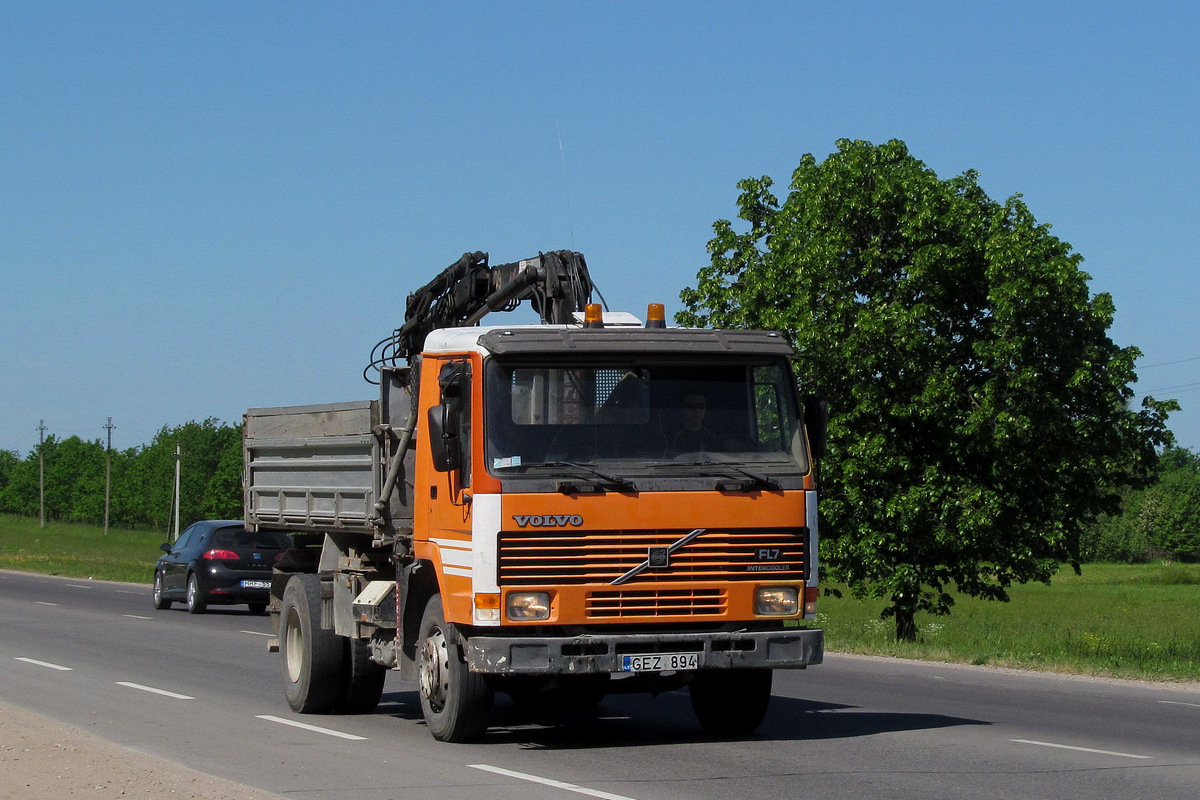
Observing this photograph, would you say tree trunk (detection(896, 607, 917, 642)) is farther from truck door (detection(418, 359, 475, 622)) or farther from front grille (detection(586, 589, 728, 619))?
truck door (detection(418, 359, 475, 622))

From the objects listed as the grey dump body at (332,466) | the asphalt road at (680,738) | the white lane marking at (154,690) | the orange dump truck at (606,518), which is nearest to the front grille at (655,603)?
the orange dump truck at (606,518)

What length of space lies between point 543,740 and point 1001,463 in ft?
68.0

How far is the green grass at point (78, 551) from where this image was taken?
4875 cm

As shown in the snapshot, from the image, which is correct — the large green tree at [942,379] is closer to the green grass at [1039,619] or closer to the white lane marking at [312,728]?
the green grass at [1039,619]

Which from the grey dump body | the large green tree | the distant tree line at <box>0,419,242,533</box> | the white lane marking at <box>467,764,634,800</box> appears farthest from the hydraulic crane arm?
the distant tree line at <box>0,419,242,533</box>

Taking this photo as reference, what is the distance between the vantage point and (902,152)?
32094mm

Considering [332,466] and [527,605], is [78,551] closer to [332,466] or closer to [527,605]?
[332,466]

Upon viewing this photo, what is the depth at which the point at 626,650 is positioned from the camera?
930cm

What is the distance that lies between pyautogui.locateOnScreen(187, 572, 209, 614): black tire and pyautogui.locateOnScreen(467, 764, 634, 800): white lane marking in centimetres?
1904

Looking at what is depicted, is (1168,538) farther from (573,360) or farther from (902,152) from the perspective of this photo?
(573,360)

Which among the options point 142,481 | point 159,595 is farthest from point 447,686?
point 142,481

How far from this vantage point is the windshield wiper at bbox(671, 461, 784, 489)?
31.3 ft

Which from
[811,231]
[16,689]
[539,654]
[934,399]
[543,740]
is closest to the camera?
[539,654]

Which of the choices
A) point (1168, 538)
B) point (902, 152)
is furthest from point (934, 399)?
point (1168, 538)
